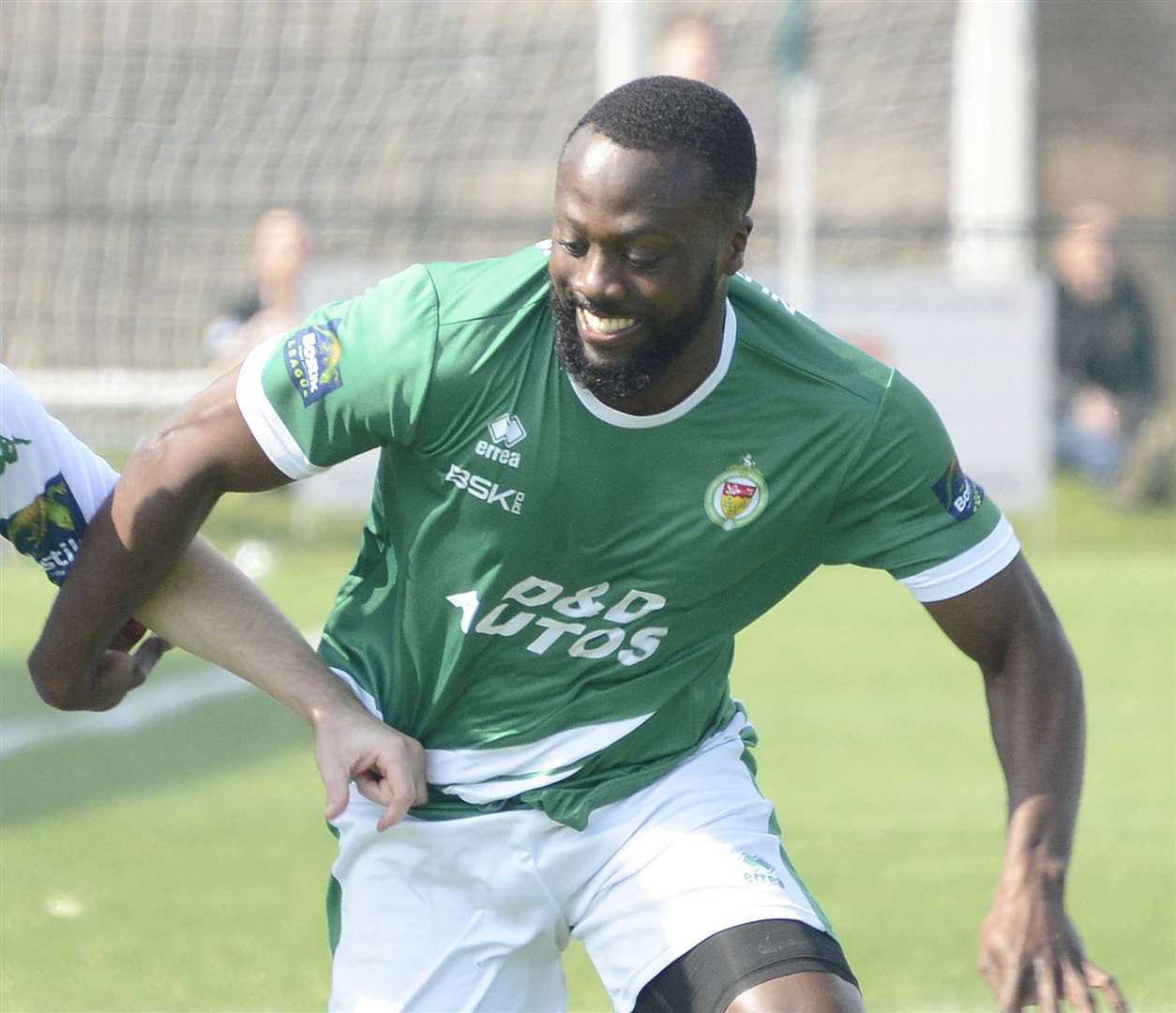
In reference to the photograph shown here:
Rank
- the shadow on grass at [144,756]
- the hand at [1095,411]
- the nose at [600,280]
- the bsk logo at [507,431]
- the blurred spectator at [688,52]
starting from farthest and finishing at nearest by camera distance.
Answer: the hand at [1095,411], the blurred spectator at [688,52], the shadow on grass at [144,756], the bsk logo at [507,431], the nose at [600,280]

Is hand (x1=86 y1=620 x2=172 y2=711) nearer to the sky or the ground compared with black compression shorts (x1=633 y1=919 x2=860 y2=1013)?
nearer to the sky

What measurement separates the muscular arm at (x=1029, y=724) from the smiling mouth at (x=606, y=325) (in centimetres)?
77

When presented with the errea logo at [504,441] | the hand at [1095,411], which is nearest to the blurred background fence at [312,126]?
the hand at [1095,411]

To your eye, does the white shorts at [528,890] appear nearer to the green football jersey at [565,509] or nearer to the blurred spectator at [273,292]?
the green football jersey at [565,509]

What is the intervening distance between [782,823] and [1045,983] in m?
3.72

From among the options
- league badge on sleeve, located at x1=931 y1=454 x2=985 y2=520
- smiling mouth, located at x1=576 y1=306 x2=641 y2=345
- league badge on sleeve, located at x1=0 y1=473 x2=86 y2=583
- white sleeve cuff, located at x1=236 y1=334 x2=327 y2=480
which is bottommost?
league badge on sleeve, located at x1=931 y1=454 x2=985 y2=520

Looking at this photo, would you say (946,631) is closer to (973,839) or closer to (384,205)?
(973,839)

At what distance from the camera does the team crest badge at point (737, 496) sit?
344 cm

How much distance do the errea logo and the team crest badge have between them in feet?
1.10

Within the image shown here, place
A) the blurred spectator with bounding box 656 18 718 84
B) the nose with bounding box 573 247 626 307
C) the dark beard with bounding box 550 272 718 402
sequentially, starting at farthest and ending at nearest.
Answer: the blurred spectator with bounding box 656 18 718 84, the dark beard with bounding box 550 272 718 402, the nose with bounding box 573 247 626 307

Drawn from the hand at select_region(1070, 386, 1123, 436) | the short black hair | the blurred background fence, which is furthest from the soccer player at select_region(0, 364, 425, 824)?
the blurred background fence

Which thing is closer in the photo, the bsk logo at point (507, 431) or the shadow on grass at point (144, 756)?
the bsk logo at point (507, 431)

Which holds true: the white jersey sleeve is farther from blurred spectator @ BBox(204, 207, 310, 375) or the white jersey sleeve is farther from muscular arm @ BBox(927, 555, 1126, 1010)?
blurred spectator @ BBox(204, 207, 310, 375)

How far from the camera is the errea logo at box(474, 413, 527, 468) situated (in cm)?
334
